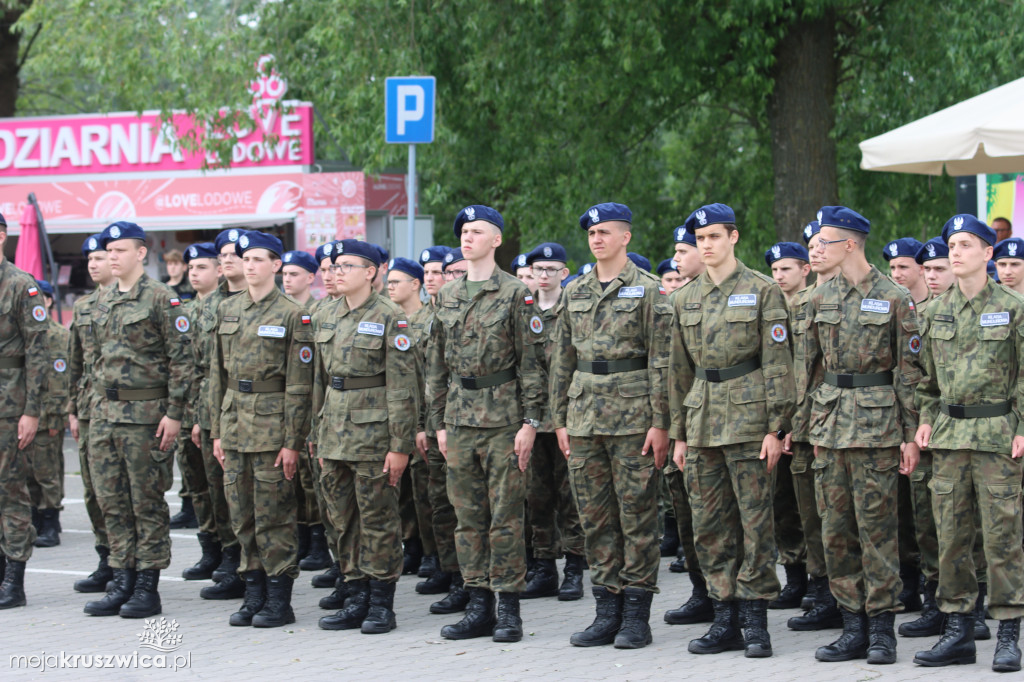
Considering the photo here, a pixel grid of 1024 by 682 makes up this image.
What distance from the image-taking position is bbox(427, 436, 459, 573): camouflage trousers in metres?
8.40

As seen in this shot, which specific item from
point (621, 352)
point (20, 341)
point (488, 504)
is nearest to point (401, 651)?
point (488, 504)

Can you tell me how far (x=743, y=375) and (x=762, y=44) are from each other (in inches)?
333

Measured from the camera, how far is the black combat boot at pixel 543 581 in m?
8.52

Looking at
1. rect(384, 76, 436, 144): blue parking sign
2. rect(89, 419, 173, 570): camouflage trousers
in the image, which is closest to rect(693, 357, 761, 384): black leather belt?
rect(89, 419, 173, 570): camouflage trousers

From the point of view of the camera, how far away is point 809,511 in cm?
747

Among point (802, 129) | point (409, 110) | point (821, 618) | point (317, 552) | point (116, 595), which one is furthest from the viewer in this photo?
point (802, 129)

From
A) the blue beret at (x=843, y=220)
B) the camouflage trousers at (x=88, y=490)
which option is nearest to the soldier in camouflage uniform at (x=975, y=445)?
the blue beret at (x=843, y=220)

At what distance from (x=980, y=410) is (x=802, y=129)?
854 cm

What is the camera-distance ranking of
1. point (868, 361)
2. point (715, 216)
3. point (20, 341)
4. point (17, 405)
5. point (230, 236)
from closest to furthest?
point (868, 361) < point (715, 216) < point (230, 236) < point (17, 405) < point (20, 341)

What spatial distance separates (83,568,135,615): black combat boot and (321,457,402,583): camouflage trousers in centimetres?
146

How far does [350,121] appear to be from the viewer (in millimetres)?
15664

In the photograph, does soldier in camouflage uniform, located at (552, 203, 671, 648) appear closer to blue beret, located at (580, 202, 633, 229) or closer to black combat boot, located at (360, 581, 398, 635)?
Answer: blue beret, located at (580, 202, 633, 229)

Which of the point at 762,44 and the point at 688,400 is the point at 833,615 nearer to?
the point at 688,400

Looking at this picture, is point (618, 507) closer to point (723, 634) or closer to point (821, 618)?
point (723, 634)
